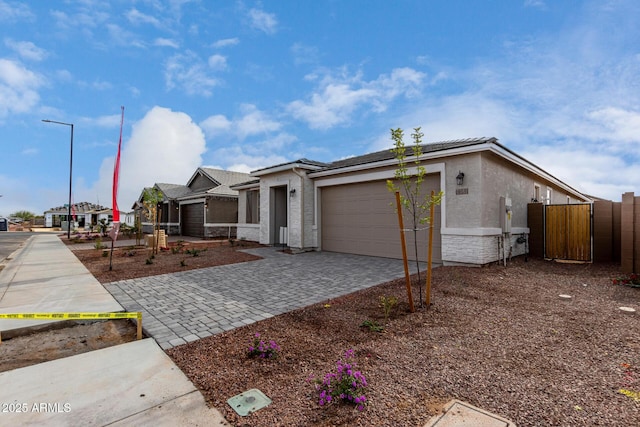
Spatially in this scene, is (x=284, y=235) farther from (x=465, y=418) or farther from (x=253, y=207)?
(x=465, y=418)

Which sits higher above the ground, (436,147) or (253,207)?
(436,147)

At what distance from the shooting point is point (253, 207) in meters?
16.3

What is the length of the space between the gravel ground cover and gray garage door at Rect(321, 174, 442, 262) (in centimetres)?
448

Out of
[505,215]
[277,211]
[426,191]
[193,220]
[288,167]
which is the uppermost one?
[288,167]

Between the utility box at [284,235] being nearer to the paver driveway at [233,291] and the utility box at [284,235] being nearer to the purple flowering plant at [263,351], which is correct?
the paver driveway at [233,291]

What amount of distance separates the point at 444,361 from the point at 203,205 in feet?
64.8

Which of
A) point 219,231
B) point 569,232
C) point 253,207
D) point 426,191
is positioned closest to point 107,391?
point 426,191

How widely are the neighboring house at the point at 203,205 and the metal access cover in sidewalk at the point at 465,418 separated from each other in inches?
712

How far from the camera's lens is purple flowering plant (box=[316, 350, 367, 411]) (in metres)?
2.25

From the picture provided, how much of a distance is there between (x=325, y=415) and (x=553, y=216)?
11.2 metres

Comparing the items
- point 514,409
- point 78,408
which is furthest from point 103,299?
point 514,409

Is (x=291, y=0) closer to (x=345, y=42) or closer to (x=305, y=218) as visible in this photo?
(x=345, y=42)

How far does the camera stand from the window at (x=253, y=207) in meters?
16.0

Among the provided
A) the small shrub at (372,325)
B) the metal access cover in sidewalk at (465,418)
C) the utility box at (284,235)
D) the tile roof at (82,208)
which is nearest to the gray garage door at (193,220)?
the utility box at (284,235)
